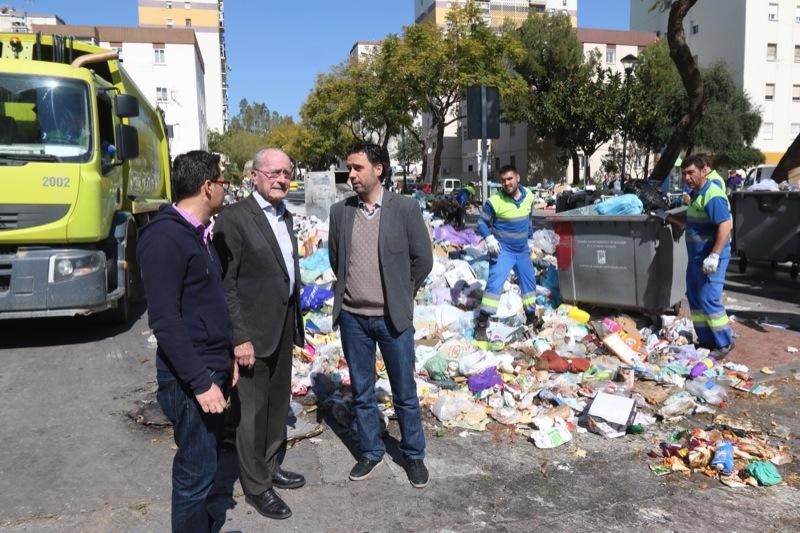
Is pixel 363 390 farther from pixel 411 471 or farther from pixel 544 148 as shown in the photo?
pixel 544 148

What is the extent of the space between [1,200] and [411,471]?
4766 millimetres

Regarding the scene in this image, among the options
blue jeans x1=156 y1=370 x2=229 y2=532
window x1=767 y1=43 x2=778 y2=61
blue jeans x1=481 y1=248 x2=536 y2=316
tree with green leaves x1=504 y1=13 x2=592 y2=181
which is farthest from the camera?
window x1=767 y1=43 x2=778 y2=61

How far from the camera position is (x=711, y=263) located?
5.34 m

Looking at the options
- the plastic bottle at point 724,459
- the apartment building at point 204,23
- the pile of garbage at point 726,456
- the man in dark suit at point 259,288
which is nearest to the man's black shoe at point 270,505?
the man in dark suit at point 259,288

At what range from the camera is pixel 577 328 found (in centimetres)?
627

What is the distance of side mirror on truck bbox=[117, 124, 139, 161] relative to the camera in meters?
6.95

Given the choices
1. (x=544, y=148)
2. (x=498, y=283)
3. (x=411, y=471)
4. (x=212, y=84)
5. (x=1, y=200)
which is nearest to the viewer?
(x=411, y=471)

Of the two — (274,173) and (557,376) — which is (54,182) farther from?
(557,376)

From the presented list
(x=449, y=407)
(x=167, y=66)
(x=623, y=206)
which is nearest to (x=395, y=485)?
(x=449, y=407)

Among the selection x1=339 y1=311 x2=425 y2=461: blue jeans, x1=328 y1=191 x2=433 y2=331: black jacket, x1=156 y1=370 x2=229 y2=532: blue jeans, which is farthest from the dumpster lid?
x1=156 y1=370 x2=229 y2=532: blue jeans

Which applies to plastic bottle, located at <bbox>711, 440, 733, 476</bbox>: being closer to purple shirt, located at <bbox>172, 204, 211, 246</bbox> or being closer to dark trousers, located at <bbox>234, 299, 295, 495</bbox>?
dark trousers, located at <bbox>234, 299, 295, 495</bbox>

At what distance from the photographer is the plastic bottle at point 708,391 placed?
470 cm

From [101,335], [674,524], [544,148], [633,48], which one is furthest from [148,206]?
[633,48]

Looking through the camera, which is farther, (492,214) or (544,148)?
(544,148)
